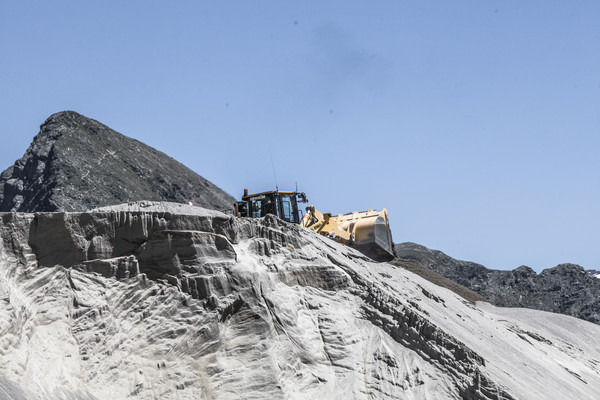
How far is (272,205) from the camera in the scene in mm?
27172

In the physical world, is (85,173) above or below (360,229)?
above

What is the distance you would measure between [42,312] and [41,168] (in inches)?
1740

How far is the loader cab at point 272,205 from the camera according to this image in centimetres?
2716

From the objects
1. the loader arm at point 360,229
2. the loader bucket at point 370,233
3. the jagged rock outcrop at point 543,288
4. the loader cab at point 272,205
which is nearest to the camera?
the loader cab at point 272,205

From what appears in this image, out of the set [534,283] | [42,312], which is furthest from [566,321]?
[42,312]

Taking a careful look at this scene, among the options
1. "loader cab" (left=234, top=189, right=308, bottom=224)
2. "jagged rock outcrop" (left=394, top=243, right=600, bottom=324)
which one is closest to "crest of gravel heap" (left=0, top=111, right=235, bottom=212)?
"jagged rock outcrop" (left=394, top=243, right=600, bottom=324)

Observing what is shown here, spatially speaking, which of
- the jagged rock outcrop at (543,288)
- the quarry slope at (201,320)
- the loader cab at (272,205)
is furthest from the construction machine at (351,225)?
the jagged rock outcrop at (543,288)

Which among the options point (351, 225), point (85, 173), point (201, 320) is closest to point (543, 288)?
point (351, 225)

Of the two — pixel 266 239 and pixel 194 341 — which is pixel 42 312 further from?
pixel 266 239

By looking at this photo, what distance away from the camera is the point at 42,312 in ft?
48.7

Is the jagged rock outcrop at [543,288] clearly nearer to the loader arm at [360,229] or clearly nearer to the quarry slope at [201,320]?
the loader arm at [360,229]

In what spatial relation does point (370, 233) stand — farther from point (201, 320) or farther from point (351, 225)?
point (201, 320)

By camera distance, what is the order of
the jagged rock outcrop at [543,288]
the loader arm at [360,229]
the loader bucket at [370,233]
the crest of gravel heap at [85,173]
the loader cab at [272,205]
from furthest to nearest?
the crest of gravel heap at [85,173] < the jagged rock outcrop at [543,288] < the loader bucket at [370,233] < the loader arm at [360,229] < the loader cab at [272,205]

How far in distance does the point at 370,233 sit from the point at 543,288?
2667cm
